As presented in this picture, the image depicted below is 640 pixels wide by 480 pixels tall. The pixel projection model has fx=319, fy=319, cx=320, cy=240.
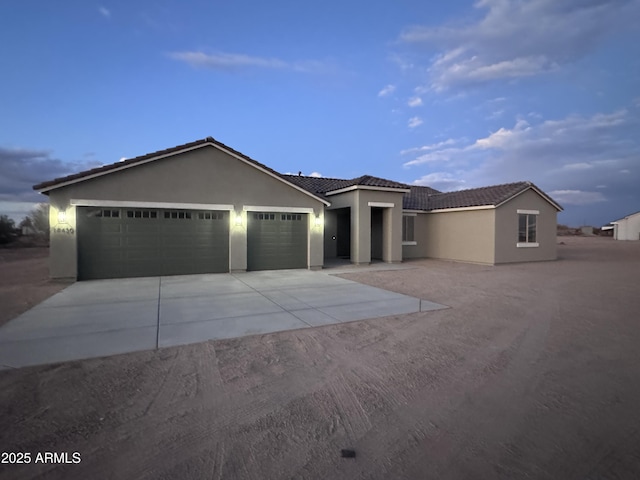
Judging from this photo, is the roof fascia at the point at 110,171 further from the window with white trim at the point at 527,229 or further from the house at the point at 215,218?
the window with white trim at the point at 527,229

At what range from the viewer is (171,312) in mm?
6887

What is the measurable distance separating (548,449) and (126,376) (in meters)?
4.38

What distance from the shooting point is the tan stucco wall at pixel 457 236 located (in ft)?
54.8

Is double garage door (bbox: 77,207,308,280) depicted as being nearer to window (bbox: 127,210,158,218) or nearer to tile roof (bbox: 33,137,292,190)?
window (bbox: 127,210,158,218)

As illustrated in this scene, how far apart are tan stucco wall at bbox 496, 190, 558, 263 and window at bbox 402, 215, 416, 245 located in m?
4.61

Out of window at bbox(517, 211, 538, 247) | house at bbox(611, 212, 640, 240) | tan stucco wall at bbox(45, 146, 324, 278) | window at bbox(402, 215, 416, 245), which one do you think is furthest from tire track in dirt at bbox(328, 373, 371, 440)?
house at bbox(611, 212, 640, 240)

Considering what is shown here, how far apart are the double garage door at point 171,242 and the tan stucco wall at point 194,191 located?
0.38 meters

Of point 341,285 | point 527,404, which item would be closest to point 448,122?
point 341,285

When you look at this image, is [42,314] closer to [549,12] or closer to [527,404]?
[527,404]

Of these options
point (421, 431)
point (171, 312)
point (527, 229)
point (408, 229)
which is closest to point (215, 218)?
point (171, 312)

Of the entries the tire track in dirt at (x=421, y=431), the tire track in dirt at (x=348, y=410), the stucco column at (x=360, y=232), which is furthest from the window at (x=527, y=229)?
the tire track in dirt at (x=348, y=410)

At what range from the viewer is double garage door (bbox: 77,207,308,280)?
11.1m

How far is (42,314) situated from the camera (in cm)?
661

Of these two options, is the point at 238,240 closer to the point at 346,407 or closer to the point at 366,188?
the point at 366,188
